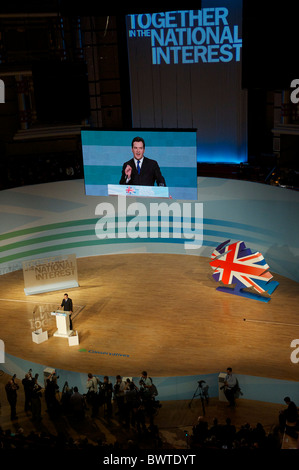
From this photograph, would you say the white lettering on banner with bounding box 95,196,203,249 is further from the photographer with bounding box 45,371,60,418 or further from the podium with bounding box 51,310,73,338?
the photographer with bounding box 45,371,60,418

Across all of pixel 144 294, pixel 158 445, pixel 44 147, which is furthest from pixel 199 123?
pixel 158 445

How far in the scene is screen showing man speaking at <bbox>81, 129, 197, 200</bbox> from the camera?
1518 centimetres

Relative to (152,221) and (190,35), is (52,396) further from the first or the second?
(190,35)

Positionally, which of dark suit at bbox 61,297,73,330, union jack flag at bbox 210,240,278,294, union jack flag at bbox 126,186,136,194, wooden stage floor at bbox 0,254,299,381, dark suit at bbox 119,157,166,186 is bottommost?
wooden stage floor at bbox 0,254,299,381

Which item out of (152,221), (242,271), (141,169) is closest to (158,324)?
(242,271)

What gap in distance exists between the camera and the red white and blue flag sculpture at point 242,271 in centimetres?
1367

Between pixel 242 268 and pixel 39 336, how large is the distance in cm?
491

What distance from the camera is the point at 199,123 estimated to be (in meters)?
18.8

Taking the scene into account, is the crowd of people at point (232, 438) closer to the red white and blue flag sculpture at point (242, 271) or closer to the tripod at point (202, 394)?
the tripod at point (202, 394)

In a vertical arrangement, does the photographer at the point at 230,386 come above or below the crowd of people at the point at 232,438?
below

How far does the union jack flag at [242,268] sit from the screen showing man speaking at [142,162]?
206 centimetres

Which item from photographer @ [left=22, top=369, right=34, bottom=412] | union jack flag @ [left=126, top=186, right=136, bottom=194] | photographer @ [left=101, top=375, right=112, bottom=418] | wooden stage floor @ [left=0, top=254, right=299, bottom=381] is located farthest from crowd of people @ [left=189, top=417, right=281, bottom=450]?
union jack flag @ [left=126, top=186, right=136, bottom=194]

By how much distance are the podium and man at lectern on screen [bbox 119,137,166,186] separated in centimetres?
453

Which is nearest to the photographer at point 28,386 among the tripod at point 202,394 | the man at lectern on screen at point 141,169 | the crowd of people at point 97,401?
the crowd of people at point 97,401
